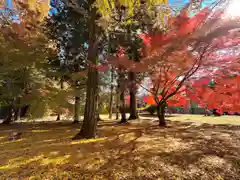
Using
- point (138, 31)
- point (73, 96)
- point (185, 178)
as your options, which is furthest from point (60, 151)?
point (138, 31)

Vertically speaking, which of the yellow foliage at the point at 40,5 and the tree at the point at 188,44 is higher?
the yellow foliage at the point at 40,5

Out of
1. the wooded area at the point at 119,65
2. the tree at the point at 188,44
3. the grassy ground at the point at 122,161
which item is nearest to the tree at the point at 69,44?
the wooded area at the point at 119,65

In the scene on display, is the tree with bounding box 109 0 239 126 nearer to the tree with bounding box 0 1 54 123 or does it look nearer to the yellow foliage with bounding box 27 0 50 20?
the yellow foliage with bounding box 27 0 50 20

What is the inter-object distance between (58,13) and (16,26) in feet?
6.88

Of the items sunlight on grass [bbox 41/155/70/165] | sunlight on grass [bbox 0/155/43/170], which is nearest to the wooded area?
sunlight on grass [bbox 0/155/43/170]

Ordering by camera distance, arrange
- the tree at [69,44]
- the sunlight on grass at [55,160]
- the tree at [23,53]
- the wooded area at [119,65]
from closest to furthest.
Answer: the sunlight on grass at [55,160], the wooded area at [119,65], the tree at [23,53], the tree at [69,44]

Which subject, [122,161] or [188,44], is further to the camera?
[188,44]

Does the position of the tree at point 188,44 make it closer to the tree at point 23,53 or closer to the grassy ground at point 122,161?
the grassy ground at point 122,161

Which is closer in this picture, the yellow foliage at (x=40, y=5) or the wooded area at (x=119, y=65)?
the wooded area at (x=119, y=65)

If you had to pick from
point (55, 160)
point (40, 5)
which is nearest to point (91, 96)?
point (55, 160)

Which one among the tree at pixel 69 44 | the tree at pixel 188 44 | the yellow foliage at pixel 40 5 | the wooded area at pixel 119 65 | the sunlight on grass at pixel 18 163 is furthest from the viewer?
the tree at pixel 69 44

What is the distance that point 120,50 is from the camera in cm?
672

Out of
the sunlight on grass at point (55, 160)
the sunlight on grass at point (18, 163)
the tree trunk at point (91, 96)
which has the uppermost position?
the tree trunk at point (91, 96)

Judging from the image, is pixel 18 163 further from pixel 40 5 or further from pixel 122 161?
pixel 40 5
